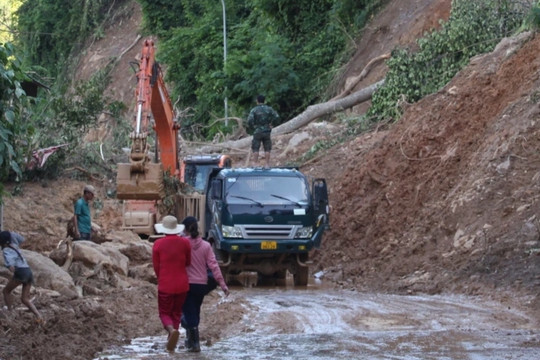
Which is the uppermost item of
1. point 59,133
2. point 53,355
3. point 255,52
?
point 255,52

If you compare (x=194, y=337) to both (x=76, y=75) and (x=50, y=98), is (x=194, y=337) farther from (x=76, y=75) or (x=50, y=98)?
(x=76, y=75)

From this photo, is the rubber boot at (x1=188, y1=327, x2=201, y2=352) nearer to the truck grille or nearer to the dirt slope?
the dirt slope

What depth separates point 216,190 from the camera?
22.8 metres

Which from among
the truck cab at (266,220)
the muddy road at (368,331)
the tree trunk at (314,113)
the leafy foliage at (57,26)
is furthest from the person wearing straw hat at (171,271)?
the leafy foliage at (57,26)

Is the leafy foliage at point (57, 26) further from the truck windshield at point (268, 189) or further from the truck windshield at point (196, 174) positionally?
the truck windshield at point (268, 189)

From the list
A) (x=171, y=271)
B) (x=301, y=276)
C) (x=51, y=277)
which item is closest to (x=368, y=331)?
(x=171, y=271)

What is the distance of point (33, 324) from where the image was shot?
14.0 meters

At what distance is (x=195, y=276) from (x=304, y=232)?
8827 millimetres

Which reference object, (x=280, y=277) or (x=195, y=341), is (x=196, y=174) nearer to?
(x=280, y=277)

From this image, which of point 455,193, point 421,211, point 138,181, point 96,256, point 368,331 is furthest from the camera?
point 421,211

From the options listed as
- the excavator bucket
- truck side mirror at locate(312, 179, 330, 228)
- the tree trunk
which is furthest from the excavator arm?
the tree trunk

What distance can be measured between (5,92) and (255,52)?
104 feet

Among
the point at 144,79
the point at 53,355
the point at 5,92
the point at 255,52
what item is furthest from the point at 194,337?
the point at 255,52

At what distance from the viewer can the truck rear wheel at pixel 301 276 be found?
22.5 meters
